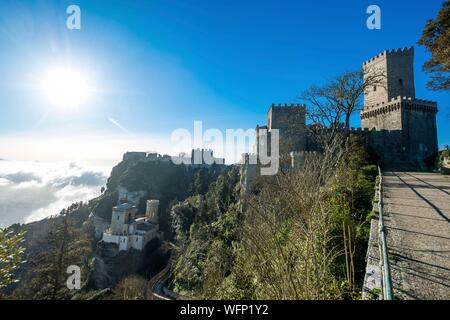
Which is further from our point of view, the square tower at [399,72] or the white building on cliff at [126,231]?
the white building on cliff at [126,231]

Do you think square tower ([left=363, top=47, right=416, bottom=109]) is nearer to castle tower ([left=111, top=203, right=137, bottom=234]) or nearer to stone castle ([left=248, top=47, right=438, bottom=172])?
stone castle ([left=248, top=47, right=438, bottom=172])

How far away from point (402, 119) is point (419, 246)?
2348 centimetres

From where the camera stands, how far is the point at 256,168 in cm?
1959

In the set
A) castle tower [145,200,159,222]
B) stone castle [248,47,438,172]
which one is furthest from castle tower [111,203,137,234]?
stone castle [248,47,438,172]

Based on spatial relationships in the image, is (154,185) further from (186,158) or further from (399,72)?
(399,72)

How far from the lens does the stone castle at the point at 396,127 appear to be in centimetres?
2150

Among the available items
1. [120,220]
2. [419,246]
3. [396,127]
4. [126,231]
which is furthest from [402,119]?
[120,220]

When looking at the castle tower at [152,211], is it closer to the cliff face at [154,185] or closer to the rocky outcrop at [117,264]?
the cliff face at [154,185]

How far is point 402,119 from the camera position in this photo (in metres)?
21.6

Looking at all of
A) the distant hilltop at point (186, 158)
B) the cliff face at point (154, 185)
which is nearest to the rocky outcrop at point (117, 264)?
the cliff face at point (154, 185)

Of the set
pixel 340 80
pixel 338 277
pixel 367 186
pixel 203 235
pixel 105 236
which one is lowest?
pixel 105 236
